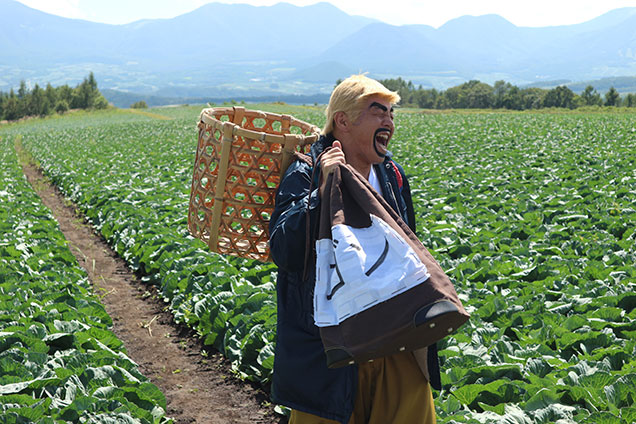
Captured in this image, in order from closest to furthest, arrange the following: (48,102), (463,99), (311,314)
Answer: (311,314)
(48,102)
(463,99)

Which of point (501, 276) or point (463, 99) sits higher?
point (463, 99)

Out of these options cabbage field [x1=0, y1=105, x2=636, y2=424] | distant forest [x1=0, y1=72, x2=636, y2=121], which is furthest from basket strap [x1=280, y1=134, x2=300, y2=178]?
distant forest [x1=0, y1=72, x2=636, y2=121]

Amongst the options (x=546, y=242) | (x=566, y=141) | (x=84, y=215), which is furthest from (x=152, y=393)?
(x=566, y=141)

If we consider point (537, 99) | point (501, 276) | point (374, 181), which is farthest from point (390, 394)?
point (537, 99)

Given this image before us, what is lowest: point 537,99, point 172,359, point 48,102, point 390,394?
point 172,359

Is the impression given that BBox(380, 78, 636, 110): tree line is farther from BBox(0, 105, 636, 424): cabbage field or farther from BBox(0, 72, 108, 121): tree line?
BBox(0, 105, 636, 424): cabbage field

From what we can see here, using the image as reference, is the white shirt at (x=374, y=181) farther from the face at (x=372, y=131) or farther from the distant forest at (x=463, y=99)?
the distant forest at (x=463, y=99)

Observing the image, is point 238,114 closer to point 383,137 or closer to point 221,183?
point 221,183

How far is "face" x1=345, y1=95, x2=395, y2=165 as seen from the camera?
2.50m

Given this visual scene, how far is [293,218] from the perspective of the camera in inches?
92.0

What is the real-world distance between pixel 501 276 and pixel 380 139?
166 inches

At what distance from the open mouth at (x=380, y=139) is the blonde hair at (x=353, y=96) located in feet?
0.39

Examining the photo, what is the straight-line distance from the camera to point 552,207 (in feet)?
31.8

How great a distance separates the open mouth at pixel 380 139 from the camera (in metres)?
2.52
